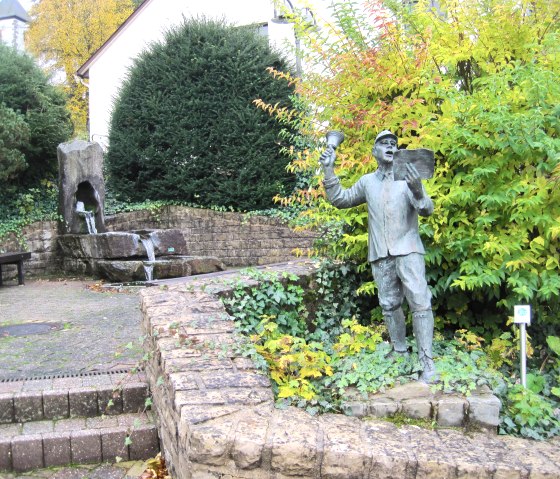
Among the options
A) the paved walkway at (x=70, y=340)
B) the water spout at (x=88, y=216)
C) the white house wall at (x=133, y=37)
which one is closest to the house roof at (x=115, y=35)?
the white house wall at (x=133, y=37)

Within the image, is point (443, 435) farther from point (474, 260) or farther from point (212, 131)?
point (212, 131)

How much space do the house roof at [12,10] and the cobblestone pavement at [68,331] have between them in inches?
2107

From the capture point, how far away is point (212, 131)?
46.4ft

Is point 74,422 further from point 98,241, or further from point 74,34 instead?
point 74,34

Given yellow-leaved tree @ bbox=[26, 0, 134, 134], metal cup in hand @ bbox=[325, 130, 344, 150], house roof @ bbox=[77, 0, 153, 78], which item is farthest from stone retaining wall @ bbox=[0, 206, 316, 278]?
yellow-leaved tree @ bbox=[26, 0, 134, 134]

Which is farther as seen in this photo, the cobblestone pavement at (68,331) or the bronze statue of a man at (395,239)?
the cobblestone pavement at (68,331)

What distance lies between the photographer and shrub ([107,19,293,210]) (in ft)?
45.8

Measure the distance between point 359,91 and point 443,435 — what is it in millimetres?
3352

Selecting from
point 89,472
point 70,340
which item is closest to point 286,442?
point 89,472

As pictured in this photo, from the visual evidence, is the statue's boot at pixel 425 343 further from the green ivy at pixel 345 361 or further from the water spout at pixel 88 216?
the water spout at pixel 88 216

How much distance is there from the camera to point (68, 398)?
4000 millimetres

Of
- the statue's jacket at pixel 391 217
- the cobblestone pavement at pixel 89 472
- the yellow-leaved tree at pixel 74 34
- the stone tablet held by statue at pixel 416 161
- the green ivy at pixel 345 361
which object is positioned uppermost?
the yellow-leaved tree at pixel 74 34

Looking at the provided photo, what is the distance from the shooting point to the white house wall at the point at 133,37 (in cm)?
1902

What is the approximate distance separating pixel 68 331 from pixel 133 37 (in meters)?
16.7
